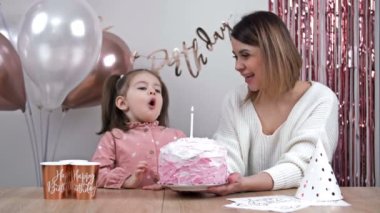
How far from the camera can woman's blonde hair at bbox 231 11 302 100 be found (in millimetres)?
2268

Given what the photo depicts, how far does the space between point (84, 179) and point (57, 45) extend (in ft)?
2.94

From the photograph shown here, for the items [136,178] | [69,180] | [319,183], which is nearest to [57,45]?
[136,178]

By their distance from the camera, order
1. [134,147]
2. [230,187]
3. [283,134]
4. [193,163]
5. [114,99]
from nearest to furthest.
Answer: [193,163]
[230,187]
[283,134]
[134,147]
[114,99]

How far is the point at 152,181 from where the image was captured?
2.30 m

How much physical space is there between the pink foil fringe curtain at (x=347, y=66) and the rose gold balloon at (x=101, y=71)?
886 millimetres

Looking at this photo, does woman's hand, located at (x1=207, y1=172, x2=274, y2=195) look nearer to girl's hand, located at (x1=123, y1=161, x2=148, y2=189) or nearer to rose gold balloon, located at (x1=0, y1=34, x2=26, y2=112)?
girl's hand, located at (x1=123, y1=161, x2=148, y2=189)

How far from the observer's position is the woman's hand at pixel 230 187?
1.60 m

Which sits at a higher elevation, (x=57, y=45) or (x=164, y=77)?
(x=57, y=45)

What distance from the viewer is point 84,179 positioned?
1.57 m

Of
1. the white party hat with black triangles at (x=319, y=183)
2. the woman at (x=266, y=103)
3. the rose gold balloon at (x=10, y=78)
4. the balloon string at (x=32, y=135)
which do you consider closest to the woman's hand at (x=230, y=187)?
the white party hat with black triangles at (x=319, y=183)

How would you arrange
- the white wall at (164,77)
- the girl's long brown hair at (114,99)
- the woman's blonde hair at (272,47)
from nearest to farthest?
the woman's blonde hair at (272,47)
the girl's long brown hair at (114,99)
the white wall at (164,77)

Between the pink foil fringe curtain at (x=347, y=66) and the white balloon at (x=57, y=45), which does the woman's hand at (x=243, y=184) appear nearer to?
the white balloon at (x=57, y=45)

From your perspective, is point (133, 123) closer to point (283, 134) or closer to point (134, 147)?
point (134, 147)

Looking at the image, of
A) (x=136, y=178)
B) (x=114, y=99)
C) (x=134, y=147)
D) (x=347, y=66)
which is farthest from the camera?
(x=347, y=66)
